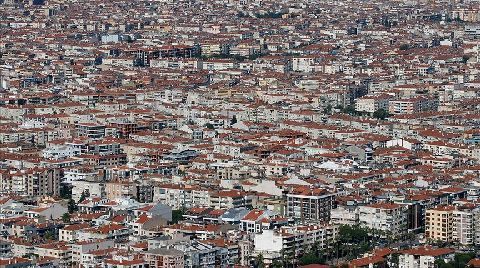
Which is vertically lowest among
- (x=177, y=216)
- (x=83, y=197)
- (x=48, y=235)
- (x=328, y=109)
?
(x=328, y=109)

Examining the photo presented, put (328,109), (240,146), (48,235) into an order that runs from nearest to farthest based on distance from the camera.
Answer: (48,235) < (240,146) < (328,109)

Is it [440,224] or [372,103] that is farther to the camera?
[372,103]

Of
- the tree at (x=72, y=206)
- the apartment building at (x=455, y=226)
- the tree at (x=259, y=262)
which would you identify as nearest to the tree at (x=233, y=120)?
the tree at (x=72, y=206)

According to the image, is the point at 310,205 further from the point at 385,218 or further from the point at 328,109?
the point at 328,109

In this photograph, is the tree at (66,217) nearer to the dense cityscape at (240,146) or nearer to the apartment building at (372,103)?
the dense cityscape at (240,146)

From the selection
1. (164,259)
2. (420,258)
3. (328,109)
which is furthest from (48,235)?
(328,109)

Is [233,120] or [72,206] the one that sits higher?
[72,206]

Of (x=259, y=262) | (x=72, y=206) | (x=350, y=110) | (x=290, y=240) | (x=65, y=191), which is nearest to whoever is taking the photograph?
(x=259, y=262)

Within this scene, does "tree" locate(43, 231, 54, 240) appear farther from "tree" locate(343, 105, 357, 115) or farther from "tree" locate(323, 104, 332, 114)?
"tree" locate(343, 105, 357, 115)

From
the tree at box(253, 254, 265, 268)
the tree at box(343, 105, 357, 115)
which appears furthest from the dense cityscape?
the tree at box(343, 105, 357, 115)
